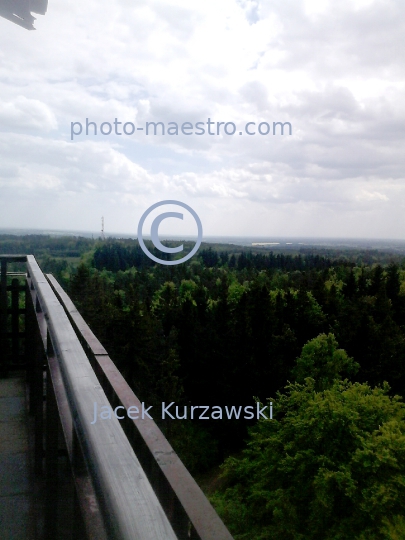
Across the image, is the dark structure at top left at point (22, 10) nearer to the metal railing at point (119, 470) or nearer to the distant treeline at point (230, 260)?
the metal railing at point (119, 470)

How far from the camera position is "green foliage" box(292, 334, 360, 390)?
17.5 metres

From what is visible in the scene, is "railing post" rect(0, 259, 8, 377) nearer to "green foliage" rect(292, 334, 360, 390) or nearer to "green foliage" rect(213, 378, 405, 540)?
"green foliage" rect(213, 378, 405, 540)

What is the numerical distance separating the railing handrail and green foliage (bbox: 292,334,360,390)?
1718cm

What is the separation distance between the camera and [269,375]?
59.7ft

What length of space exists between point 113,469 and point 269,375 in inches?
712

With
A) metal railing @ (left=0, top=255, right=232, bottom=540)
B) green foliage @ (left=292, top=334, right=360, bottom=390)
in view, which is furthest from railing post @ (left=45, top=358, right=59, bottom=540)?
green foliage @ (left=292, top=334, right=360, bottom=390)

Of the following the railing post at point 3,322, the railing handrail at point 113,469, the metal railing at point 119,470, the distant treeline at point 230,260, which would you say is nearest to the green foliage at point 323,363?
the distant treeline at point 230,260

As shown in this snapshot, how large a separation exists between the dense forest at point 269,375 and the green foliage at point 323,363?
0.05m

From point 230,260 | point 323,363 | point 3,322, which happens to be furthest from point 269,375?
point 3,322

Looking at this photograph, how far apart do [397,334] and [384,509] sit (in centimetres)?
1157

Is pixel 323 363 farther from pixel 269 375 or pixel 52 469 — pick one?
pixel 52 469

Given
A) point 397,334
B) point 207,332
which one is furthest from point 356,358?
point 207,332

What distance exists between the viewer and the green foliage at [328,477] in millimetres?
9766

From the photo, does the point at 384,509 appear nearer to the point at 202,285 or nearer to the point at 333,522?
the point at 333,522
